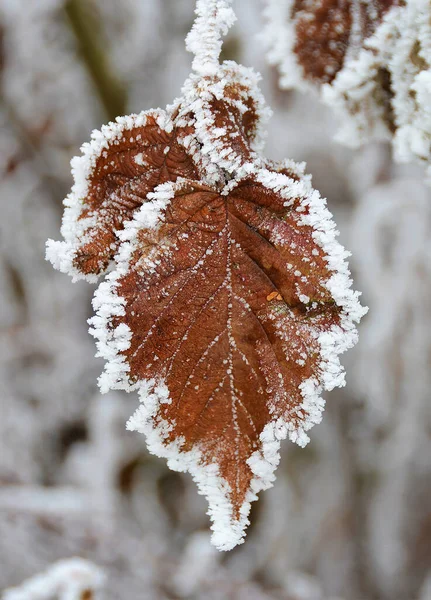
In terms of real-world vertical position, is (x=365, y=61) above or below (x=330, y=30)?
below

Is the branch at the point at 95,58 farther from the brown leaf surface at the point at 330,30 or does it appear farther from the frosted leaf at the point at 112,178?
the frosted leaf at the point at 112,178

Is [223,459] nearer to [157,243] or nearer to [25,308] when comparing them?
[157,243]

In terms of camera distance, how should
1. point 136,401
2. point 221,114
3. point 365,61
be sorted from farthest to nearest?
point 136,401
point 365,61
point 221,114

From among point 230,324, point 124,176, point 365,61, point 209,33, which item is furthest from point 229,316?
point 365,61

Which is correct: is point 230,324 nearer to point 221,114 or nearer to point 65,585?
point 221,114

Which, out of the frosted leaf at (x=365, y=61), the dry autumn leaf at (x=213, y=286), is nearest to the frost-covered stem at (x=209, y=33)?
the dry autumn leaf at (x=213, y=286)

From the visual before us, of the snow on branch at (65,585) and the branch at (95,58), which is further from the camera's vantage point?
the branch at (95,58)

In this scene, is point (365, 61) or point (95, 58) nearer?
point (365, 61)
